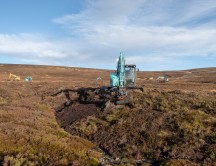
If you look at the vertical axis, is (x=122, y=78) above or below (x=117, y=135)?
above

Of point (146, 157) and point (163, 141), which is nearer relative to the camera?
point (146, 157)

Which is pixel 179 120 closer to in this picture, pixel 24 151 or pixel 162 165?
pixel 162 165

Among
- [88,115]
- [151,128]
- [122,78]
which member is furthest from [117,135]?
[122,78]

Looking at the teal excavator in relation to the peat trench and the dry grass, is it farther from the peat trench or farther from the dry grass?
the dry grass

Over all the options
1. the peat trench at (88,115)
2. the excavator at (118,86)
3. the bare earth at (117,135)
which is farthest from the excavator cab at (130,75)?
the bare earth at (117,135)

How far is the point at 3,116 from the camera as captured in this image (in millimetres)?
22188

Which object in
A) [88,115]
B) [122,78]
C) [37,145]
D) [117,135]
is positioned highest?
[122,78]

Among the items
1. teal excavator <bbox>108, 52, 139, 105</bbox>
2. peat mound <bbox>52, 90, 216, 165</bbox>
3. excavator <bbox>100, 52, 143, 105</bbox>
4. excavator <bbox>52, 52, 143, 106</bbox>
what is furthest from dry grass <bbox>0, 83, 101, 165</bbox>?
teal excavator <bbox>108, 52, 139, 105</bbox>

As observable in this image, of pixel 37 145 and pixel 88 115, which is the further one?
pixel 88 115

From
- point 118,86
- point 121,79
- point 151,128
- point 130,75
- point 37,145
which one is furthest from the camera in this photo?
point 130,75

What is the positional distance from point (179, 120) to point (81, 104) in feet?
40.4

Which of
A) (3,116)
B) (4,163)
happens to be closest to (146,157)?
(4,163)

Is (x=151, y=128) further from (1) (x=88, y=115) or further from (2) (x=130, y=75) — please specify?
(2) (x=130, y=75)

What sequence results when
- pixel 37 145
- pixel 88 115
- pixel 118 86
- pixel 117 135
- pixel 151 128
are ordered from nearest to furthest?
pixel 37 145 < pixel 117 135 < pixel 151 128 < pixel 88 115 < pixel 118 86
